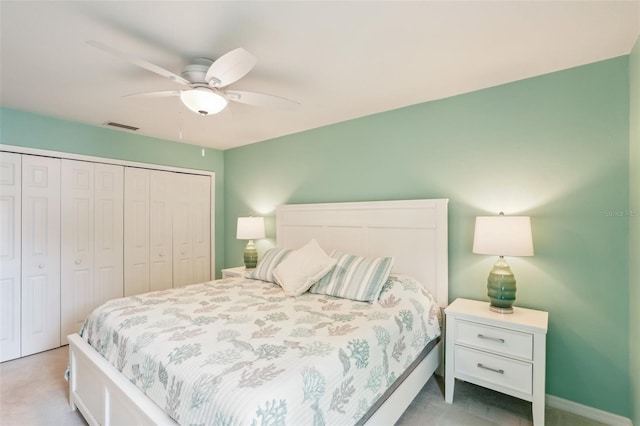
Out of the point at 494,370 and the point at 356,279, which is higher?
the point at 356,279

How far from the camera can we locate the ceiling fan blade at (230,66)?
1.46m

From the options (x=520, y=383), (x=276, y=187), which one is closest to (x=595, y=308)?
(x=520, y=383)

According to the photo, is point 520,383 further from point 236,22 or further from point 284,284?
point 236,22

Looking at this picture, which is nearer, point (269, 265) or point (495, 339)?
point (495, 339)

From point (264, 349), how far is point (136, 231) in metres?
3.00

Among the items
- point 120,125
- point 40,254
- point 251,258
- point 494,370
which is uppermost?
point 120,125

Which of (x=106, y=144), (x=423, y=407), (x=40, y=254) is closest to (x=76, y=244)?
(x=40, y=254)

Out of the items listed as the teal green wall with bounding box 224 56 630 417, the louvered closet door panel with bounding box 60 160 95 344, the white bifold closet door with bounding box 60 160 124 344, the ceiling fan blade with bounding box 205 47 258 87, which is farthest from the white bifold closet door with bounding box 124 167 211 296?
the teal green wall with bounding box 224 56 630 417

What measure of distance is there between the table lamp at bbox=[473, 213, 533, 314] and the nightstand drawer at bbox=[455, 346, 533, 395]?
33cm

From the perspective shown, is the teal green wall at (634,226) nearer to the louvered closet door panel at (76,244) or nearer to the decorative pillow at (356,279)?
the decorative pillow at (356,279)

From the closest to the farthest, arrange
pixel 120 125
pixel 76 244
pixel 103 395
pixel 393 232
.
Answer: pixel 103 395, pixel 393 232, pixel 76 244, pixel 120 125

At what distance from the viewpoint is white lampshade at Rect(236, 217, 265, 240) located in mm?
3730

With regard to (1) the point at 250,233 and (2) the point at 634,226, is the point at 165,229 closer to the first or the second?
(1) the point at 250,233

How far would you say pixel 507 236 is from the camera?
6.55ft
